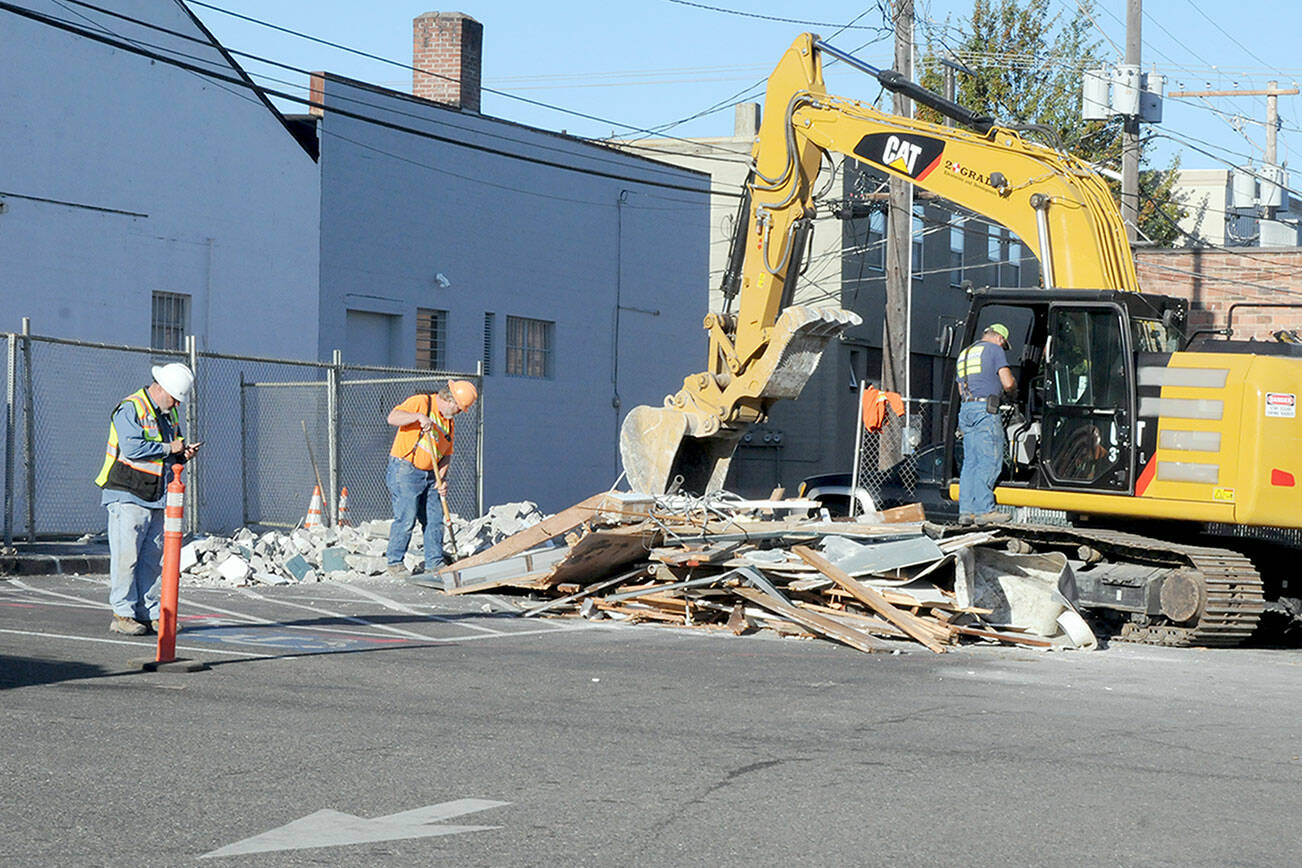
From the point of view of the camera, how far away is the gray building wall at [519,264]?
25.2 m

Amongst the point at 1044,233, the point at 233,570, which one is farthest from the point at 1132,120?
the point at 233,570

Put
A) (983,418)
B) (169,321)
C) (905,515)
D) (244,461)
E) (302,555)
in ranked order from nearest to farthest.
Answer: (983,418) → (905,515) → (302,555) → (244,461) → (169,321)

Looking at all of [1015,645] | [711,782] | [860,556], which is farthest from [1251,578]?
[711,782]

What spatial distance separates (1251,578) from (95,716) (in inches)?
336

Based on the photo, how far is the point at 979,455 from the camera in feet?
44.1

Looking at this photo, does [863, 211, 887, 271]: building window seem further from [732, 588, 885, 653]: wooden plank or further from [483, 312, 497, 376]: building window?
[732, 588, 885, 653]: wooden plank

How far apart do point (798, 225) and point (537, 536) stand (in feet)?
13.1

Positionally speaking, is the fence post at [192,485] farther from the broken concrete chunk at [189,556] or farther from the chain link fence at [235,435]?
the broken concrete chunk at [189,556]

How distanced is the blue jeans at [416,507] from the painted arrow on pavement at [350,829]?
31.1ft

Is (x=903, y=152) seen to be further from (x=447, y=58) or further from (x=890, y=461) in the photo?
(x=447, y=58)

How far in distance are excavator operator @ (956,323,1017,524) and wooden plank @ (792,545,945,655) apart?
1.45 metres

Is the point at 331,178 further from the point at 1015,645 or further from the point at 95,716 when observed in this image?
the point at 95,716

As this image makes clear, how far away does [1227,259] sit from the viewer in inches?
967

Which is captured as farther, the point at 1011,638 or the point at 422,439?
the point at 422,439
